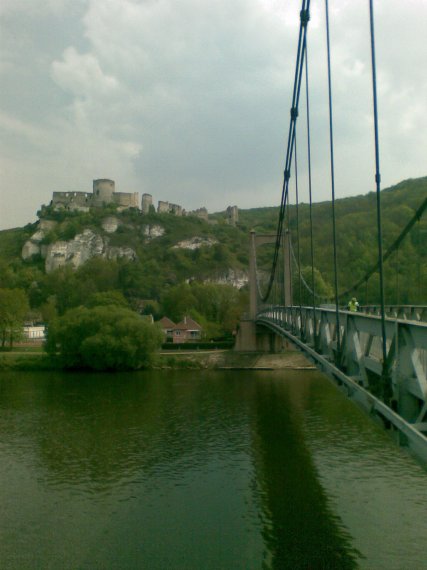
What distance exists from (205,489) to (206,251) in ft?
183

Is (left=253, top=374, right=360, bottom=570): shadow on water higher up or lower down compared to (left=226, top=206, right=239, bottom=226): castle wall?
lower down

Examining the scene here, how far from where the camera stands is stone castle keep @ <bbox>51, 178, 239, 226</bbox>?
260ft

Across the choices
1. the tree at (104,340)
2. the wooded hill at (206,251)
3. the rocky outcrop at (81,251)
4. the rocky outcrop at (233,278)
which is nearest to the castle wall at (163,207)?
the wooded hill at (206,251)

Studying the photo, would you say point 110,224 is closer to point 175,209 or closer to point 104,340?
point 175,209

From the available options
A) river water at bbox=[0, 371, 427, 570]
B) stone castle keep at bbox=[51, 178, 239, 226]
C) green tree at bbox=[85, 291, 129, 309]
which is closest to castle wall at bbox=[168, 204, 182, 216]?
stone castle keep at bbox=[51, 178, 239, 226]

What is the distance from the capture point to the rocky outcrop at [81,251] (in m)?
67.8

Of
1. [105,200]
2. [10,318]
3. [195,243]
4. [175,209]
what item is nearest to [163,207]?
[175,209]

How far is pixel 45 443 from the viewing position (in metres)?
10.9

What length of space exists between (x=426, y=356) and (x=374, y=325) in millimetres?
645

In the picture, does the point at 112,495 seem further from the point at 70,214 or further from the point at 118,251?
the point at 70,214

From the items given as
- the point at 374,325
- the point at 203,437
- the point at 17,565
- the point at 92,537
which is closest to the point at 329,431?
the point at 203,437

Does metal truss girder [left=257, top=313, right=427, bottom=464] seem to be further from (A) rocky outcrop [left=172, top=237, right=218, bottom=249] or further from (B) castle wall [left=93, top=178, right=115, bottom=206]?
(B) castle wall [left=93, top=178, right=115, bottom=206]

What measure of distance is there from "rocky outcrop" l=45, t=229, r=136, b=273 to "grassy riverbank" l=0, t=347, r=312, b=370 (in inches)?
1685

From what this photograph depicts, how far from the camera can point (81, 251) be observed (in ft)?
228
